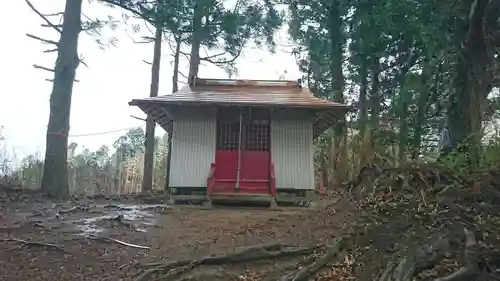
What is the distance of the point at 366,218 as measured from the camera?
347 cm

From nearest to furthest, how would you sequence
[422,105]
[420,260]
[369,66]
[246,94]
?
[420,260] < [422,105] < [246,94] < [369,66]

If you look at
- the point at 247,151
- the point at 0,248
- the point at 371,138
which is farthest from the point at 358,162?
the point at 0,248

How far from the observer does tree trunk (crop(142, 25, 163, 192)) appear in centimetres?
1616

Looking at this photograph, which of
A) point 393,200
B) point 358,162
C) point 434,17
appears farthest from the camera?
point 358,162

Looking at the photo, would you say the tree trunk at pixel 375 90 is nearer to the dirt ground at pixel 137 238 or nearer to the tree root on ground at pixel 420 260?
the dirt ground at pixel 137 238

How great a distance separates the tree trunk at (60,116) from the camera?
11555 millimetres

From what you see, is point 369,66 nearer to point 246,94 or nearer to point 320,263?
point 246,94

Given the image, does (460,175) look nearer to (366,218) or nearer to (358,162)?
(366,218)

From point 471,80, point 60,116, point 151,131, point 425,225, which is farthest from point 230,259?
point 151,131

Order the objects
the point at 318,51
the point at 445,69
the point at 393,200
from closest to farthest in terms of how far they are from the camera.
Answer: the point at 393,200 → the point at 445,69 → the point at 318,51

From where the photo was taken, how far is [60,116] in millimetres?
11625

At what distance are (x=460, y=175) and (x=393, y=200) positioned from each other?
506 millimetres

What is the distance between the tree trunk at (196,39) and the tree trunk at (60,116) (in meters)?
3.13

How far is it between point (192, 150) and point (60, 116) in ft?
10.1
